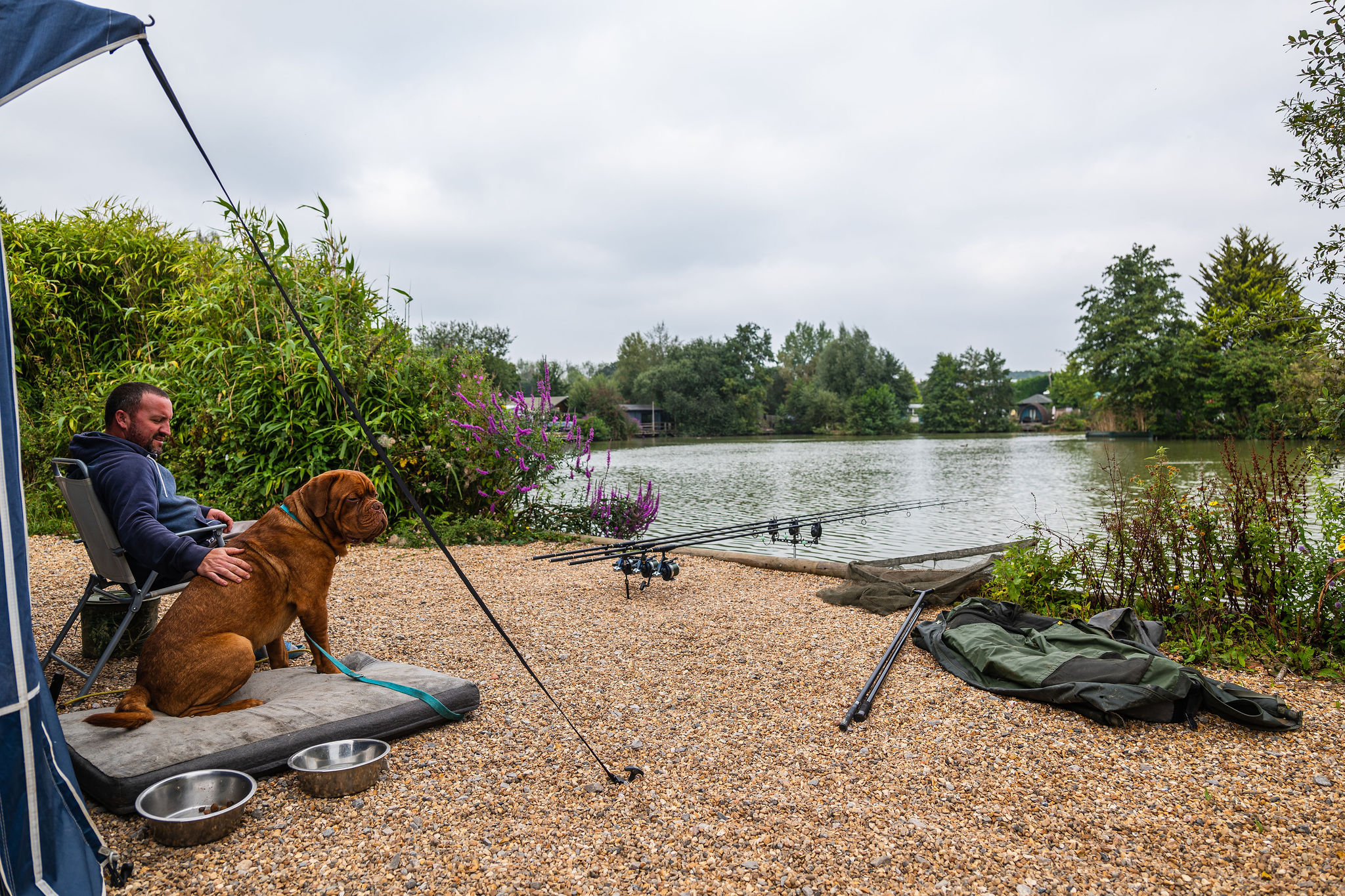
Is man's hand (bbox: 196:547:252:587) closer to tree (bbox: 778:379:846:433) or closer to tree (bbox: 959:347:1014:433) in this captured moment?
tree (bbox: 778:379:846:433)

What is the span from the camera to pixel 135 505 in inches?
109

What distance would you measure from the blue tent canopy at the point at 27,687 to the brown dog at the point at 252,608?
63 centimetres

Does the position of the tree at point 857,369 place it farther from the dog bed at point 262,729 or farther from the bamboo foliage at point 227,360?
the dog bed at point 262,729

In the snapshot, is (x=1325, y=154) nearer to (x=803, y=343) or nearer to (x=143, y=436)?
(x=143, y=436)

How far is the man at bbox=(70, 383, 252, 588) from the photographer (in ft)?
8.70

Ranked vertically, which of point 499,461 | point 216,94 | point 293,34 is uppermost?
point 293,34

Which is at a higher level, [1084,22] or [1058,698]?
[1084,22]

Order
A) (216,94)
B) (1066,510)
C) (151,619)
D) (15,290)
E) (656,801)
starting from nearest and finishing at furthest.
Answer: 1. (656,801)
2. (216,94)
3. (151,619)
4. (15,290)
5. (1066,510)

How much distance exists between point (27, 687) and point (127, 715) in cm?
79

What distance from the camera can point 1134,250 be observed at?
4197cm

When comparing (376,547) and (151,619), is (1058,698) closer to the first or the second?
(151,619)

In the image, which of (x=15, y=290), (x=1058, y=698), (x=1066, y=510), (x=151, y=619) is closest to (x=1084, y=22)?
(x=1066, y=510)

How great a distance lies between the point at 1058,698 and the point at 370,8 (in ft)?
27.9

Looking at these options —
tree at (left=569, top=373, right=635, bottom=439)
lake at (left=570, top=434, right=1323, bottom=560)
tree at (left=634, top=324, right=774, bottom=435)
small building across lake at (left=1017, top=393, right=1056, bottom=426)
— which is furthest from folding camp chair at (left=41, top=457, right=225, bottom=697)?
small building across lake at (left=1017, top=393, right=1056, bottom=426)
